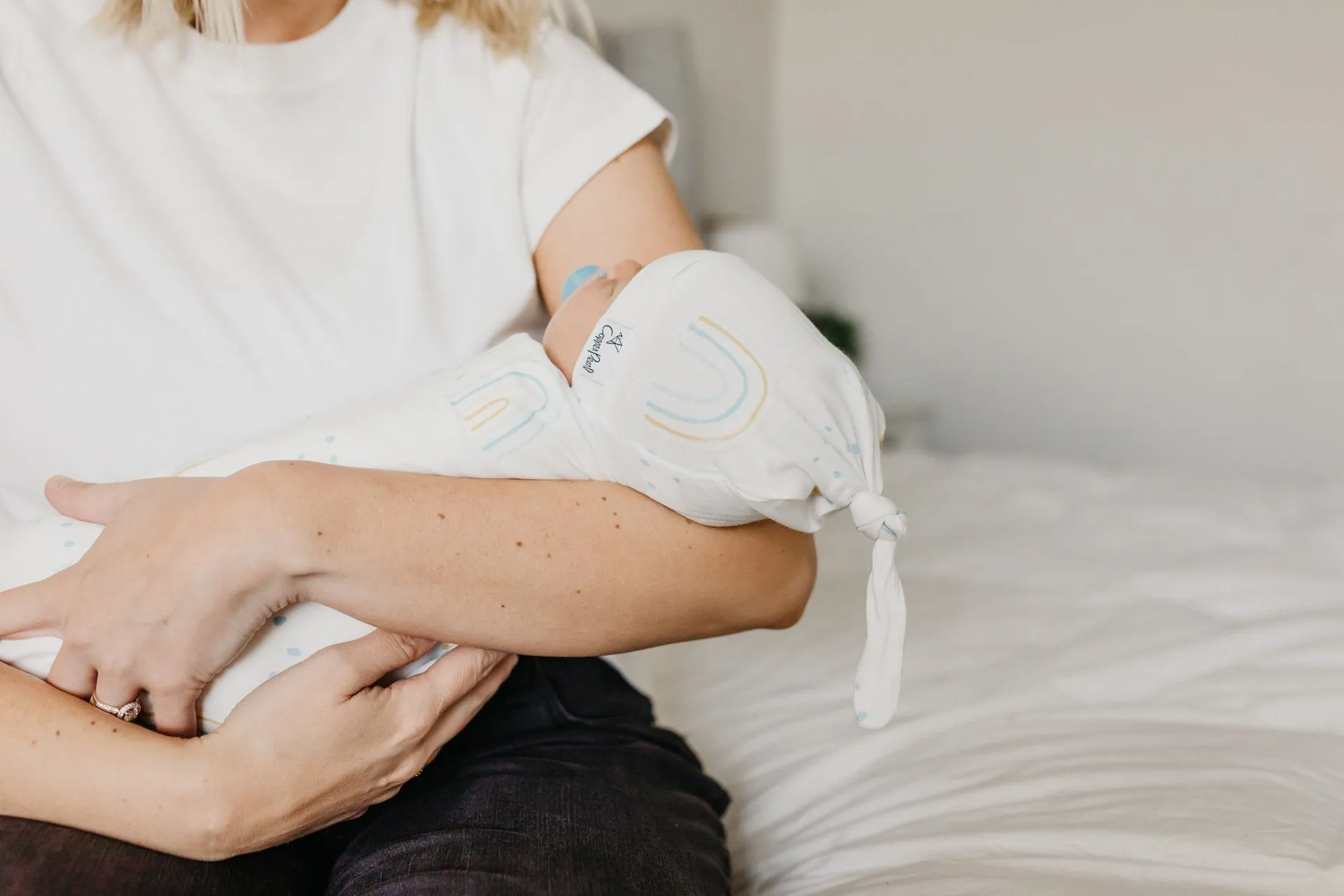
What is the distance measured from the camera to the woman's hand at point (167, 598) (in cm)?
63

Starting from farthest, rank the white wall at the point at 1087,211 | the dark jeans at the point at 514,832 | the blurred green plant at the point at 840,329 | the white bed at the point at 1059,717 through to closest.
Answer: the blurred green plant at the point at 840,329 → the white wall at the point at 1087,211 → the white bed at the point at 1059,717 → the dark jeans at the point at 514,832

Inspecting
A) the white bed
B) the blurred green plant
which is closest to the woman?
the white bed

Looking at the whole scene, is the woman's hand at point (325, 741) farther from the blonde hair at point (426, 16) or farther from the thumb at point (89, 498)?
the blonde hair at point (426, 16)

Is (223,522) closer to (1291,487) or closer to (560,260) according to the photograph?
(560,260)

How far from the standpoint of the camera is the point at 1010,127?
2.80m

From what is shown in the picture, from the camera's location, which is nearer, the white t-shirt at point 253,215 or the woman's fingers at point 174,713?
the woman's fingers at point 174,713

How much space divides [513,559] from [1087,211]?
2444 mm

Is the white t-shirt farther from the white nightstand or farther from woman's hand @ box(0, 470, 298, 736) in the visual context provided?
the white nightstand

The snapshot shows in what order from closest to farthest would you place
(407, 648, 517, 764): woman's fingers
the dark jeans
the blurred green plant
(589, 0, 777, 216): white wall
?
the dark jeans, (407, 648, 517, 764): woman's fingers, (589, 0, 777, 216): white wall, the blurred green plant

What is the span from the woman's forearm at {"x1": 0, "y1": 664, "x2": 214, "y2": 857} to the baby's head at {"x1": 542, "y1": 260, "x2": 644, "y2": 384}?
1.16 feet

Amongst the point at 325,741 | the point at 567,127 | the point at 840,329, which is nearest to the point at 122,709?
the point at 325,741

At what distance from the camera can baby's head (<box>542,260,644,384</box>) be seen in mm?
735

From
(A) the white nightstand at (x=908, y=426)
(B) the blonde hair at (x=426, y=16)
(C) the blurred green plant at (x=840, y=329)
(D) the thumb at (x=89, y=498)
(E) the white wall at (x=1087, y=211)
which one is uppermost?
(B) the blonde hair at (x=426, y=16)

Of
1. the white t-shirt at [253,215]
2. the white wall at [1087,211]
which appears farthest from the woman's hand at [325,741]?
the white wall at [1087,211]
